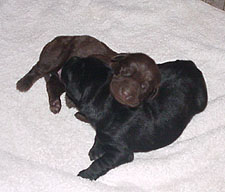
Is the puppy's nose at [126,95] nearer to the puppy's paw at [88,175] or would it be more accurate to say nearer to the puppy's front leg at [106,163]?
the puppy's front leg at [106,163]

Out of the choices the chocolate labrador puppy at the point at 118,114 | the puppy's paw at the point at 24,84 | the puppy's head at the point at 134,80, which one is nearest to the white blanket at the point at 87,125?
the puppy's paw at the point at 24,84

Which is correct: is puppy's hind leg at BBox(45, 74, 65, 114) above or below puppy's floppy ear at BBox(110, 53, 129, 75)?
below

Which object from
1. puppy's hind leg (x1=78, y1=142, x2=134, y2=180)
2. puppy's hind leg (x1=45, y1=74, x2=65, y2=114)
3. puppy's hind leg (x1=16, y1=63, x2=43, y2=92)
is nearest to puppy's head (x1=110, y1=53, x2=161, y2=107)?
puppy's hind leg (x1=78, y1=142, x2=134, y2=180)

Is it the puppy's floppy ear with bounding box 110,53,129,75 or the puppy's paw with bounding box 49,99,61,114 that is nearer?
the puppy's floppy ear with bounding box 110,53,129,75

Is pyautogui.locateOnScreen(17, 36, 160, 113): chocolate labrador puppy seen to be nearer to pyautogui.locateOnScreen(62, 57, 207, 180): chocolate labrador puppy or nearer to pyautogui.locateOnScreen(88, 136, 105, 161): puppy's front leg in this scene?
pyautogui.locateOnScreen(62, 57, 207, 180): chocolate labrador puppy

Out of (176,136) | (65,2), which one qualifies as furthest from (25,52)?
(176,136)

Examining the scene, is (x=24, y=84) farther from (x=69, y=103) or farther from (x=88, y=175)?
(x=88, y=175)

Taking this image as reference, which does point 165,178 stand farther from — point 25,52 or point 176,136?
point 25,52
